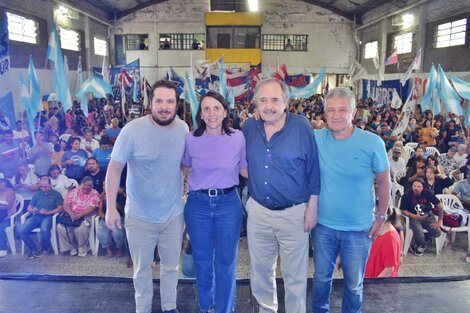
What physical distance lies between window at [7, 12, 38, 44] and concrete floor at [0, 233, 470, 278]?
10.6 m

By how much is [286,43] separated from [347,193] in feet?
70.9

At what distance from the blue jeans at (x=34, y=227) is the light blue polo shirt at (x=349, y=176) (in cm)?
370

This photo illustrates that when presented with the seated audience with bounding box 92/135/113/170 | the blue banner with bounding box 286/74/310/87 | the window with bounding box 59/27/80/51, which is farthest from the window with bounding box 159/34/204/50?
the seated audience with bounding box 92/135/113/170

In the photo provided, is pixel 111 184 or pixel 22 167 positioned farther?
pixel 22 167

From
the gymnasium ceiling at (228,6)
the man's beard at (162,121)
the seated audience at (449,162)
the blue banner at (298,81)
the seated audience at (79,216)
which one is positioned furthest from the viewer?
the gymnasium ceiling at (228,6)

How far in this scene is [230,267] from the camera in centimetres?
270

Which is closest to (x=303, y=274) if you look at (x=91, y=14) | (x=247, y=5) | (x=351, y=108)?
(x=351, y=108)

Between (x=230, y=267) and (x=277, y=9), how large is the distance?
865 inches

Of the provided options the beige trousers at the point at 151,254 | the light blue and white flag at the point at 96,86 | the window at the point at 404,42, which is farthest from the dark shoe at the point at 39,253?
the window at the point at 404,42

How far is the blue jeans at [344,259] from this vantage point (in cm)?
252

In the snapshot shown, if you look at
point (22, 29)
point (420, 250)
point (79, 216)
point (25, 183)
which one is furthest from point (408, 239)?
point (22, 29)

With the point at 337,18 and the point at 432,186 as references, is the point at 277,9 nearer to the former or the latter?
the point at 337,18

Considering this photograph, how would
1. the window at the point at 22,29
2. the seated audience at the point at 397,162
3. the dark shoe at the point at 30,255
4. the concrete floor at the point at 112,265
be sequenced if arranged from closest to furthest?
the concrete floor at the point at 112,265 → the dark shoe at the point at 30,255 → the seated audience at the point at 397,162 → the window at the point at 22,29

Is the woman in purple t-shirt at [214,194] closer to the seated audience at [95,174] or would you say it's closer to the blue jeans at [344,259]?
the blue jeans at [344,259]
